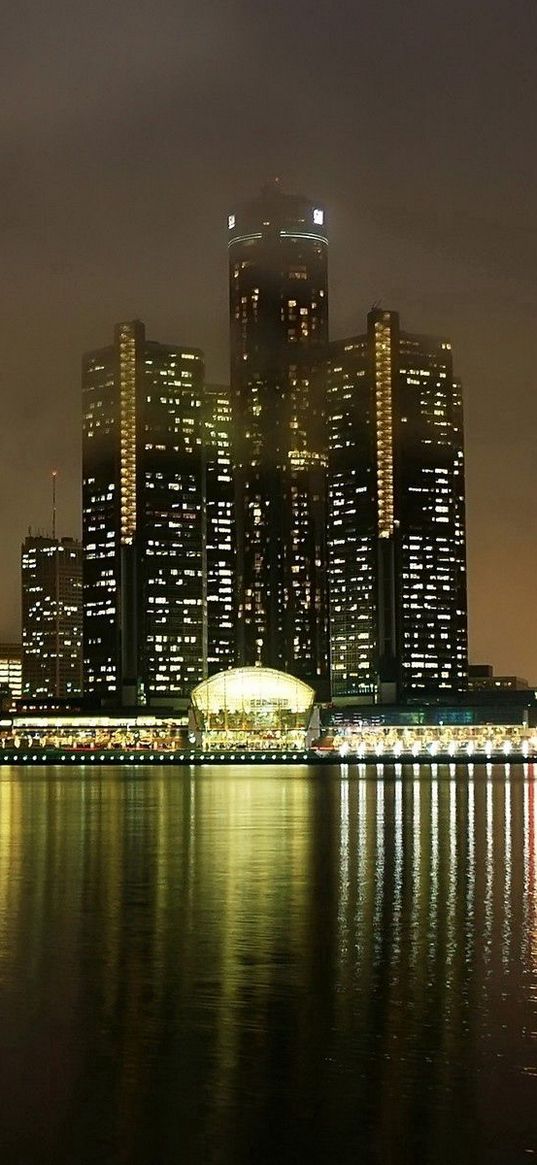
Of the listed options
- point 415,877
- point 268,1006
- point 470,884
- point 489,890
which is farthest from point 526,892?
point 268,1006

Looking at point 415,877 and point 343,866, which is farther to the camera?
point 343,866

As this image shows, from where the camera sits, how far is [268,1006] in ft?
88.7

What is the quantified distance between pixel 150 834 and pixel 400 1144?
5298 cm

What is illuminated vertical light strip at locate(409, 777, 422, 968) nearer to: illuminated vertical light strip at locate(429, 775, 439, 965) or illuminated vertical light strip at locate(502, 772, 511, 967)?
illuminated vertical light strip at locate(429, 775, 439, 965)

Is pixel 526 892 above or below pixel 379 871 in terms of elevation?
below

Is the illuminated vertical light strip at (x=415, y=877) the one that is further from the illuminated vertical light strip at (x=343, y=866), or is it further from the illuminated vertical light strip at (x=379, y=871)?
the illuminated vertical light strip at (x=343, y=866)

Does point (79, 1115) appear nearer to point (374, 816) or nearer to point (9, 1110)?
point (9, 1110)

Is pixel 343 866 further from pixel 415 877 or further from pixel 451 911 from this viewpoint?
pixel 451 911

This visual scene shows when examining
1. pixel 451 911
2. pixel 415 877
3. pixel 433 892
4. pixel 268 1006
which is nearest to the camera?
pixel 268 1006

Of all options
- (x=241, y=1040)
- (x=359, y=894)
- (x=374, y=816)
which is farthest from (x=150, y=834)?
(x=241, y=1040)

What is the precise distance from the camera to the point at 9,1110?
2053cm

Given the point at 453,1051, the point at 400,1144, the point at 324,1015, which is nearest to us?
the point at 400,1144

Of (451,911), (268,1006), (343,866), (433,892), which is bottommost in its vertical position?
(268,1006)

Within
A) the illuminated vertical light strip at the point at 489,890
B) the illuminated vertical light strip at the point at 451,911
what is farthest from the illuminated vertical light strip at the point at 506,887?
the illuminated vertical light strip at the point at 451,911
